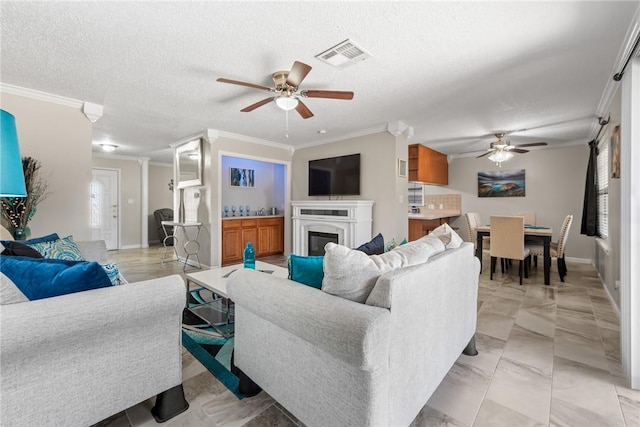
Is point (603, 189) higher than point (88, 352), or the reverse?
point (603, 189)

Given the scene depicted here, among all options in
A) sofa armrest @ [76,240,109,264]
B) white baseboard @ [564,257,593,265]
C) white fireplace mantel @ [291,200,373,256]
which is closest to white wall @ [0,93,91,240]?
sofa armrest @ [76,240,109,264]

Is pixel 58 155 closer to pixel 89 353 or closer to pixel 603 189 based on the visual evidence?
pixel 89 353

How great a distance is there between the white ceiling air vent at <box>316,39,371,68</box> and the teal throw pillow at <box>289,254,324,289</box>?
1670 millimetres

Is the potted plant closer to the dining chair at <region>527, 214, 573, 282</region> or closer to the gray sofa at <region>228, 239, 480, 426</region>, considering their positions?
the gray sofa at <region>228, 239, 480, 426</region>

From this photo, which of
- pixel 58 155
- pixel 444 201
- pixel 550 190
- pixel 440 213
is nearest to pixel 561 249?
pixel 550 190

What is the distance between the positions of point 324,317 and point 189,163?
4.88 metres

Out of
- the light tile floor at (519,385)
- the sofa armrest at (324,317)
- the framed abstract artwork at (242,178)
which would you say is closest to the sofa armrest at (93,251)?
the light tile floor at (519,385)

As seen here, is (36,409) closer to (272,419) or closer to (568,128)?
(272,419)

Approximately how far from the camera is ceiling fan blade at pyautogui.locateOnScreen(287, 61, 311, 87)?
207 centimetres

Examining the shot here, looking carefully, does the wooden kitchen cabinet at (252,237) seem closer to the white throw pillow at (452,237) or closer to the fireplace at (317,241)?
the fireplace at (317,241)

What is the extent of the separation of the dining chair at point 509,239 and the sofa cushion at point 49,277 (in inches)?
178

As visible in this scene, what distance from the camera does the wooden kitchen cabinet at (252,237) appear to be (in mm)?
5035

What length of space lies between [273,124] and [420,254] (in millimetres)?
3418

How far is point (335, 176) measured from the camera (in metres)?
4.97
